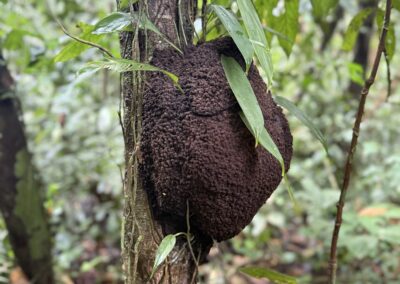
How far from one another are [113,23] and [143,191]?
0.31m

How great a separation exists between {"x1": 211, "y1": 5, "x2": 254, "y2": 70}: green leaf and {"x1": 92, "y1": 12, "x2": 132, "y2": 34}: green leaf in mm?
164

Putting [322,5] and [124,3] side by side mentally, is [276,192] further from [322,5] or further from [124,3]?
[124,3]

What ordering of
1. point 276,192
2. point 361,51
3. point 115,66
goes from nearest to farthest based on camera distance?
point 115,66
point 276,192
point 361,51

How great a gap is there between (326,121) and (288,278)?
6.11ft

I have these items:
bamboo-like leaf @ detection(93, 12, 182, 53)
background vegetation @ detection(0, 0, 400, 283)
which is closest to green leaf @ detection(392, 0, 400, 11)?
bamboo-like leaf @ detection(93, 12, 182, 53)

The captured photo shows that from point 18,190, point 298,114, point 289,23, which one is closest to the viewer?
point 298,114

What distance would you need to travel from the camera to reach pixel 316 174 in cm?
308

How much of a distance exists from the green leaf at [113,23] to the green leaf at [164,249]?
37cm

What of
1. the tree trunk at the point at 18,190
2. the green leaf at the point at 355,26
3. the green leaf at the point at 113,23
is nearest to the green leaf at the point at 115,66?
the green leaf at the point at 113,23

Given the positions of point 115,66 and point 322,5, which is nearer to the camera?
point 115,66

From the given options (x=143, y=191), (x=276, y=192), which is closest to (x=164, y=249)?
(x=143, y=191)

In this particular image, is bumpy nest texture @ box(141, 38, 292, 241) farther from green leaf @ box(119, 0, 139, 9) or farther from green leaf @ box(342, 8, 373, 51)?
green leaf @ box(342, 8, 373, 51)

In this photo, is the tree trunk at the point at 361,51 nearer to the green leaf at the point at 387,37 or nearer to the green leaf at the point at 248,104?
the green leaf at the point at 387,37

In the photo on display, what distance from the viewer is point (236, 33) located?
822 mm
